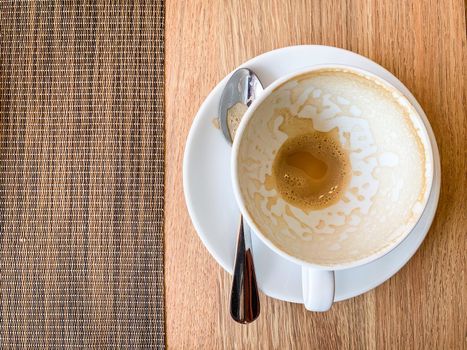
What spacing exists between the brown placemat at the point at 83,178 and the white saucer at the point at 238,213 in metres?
0.09

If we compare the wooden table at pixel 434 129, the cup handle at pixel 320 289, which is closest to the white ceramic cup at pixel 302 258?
the cup handle at pixel 320 289

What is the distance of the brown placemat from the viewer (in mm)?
700

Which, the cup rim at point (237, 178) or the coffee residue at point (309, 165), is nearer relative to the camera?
the cup rim at point (237, 178)

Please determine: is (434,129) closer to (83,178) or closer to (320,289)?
(320,289)

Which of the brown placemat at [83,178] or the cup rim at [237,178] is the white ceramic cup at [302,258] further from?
the brown placemat at [83,178]

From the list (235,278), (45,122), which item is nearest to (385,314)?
(235,278)

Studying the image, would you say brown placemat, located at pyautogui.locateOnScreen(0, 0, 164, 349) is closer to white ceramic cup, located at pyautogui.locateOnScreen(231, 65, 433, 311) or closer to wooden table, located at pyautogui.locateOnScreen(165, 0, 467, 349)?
wooden table, located at pyautogui.locateOnScreen(165, 0, 467, 349)

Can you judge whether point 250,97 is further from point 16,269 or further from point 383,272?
point 16,269

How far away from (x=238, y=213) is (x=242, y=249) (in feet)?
0.16

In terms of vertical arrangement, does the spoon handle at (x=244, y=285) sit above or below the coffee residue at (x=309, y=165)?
below

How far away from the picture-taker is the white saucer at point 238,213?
624 mm

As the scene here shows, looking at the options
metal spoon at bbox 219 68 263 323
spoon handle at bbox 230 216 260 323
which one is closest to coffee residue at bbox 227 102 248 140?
metal spoon at bbox 219 68 263 323

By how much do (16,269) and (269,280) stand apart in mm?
371

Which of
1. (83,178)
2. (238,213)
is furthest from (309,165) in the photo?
(83,178)
